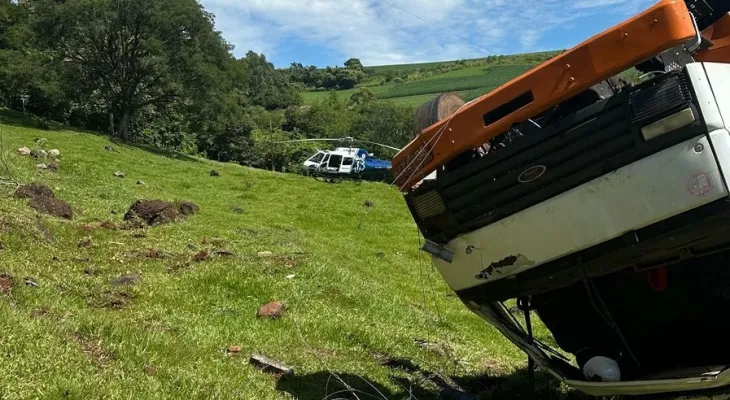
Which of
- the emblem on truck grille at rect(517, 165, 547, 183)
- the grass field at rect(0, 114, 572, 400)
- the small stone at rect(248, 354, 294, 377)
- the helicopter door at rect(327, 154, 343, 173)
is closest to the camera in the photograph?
the emblem on truck grille at rect(517, 165, 547, 183)

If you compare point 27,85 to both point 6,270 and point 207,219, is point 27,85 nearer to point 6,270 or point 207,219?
point 207,219

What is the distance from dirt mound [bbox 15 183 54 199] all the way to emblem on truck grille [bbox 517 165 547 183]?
11603mm

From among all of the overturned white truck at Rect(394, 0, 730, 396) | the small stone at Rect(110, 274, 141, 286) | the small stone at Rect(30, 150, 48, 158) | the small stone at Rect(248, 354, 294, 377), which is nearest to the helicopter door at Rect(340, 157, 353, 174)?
the small stone at Rect(30, 150, 48, 158)

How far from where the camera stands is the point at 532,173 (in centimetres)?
398

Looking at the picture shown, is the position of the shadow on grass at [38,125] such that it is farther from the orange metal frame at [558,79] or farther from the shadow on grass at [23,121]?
the orange metal frame at [558,79]

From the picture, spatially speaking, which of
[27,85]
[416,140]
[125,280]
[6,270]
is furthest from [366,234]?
[27,85]

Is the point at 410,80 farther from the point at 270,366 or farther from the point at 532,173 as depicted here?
the point at 532,173

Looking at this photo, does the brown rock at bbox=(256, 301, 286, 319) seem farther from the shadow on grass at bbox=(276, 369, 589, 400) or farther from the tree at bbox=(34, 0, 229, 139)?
the tree at bbox=(34, 0, 229, 139)

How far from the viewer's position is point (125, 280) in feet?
27.2

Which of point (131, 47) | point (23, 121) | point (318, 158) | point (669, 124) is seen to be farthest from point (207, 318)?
point (131, 47)

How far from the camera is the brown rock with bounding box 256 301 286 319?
24.5ft

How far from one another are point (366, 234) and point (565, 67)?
56.1 feet

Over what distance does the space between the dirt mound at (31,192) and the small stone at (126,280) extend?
559 centimetres

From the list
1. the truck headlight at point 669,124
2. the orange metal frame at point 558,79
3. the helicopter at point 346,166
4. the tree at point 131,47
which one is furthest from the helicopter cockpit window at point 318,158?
the truck headlight at point 669,124
